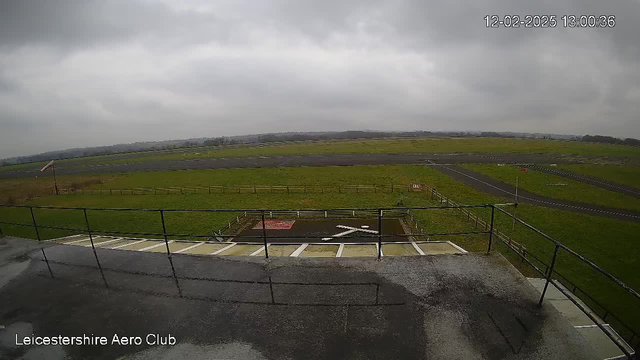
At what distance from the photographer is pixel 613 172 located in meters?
42.3

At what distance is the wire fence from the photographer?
3250cm

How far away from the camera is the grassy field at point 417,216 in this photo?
14834 mm

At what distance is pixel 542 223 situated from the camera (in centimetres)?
2122

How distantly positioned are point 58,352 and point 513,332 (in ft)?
19.9

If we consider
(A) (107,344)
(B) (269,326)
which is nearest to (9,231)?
(A) (107,344)

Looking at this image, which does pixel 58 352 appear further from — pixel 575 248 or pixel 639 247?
pixel 639 247

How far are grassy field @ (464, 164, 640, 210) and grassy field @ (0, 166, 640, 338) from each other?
A: 275 inches

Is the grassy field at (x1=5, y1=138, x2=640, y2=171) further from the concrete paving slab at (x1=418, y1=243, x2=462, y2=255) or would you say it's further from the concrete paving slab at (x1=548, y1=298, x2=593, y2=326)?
the concrete paving slab at (x1=548, y1=298, x2=593, y2=326)

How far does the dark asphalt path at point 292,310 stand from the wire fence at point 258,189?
2701 cm

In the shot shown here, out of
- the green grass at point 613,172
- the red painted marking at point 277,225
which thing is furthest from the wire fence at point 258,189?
the green grass at point 613,172

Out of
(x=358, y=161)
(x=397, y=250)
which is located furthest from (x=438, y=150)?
(x=397, y=250)

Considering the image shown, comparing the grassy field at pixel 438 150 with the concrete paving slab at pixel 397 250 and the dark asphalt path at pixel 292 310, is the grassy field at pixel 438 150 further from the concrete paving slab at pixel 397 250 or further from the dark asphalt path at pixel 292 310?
the dark asphalt path at pixel 292 310

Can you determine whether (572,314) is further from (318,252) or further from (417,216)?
(417,216)

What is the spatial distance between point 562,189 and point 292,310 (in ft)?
132
